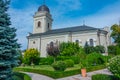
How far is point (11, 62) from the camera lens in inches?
345

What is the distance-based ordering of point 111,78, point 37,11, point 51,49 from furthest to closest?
1. point 37,11
2. point 51,49
3. point 111,78

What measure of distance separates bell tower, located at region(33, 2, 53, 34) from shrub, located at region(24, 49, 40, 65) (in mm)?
19583

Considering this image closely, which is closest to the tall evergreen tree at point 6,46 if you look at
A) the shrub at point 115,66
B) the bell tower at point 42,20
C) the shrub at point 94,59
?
the shrub at point 115,66

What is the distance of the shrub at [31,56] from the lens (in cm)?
3172

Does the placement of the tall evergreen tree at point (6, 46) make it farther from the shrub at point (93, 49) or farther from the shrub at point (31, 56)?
the shrub at point (93, 49)

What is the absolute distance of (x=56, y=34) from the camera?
152 feet

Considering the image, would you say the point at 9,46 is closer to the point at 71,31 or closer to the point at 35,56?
the point at 35,56

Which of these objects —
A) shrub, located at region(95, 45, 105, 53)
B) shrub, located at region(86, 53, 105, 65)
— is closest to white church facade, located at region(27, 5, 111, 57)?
shrub, located at region(95, 45, 105, 53)

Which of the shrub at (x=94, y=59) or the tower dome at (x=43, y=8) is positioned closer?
the shrub at (x=94, y=59)

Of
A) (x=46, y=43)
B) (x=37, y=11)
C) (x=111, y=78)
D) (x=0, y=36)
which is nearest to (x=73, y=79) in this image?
(x=111, y=78)

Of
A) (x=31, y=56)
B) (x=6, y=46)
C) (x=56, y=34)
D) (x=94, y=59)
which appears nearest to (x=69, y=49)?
(x=31, y=56)

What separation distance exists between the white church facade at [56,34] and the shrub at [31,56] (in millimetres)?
13222

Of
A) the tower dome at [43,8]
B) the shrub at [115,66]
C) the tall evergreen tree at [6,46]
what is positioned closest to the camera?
the tall evergreen tree at [6,46]

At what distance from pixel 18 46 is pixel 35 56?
23797 mm
